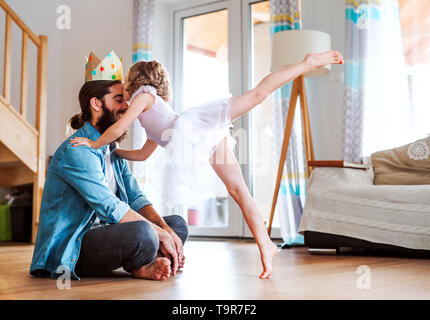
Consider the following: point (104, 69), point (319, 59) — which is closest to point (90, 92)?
point (104, 69)

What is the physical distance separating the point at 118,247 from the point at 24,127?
2544mm

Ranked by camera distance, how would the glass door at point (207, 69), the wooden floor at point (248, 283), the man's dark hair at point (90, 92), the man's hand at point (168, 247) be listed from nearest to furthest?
the wooden floor at point (248, 283)
the man's hand at point (168, 247)
the man's dark hair at point (90, 92)
the glass door at point (207, 69)

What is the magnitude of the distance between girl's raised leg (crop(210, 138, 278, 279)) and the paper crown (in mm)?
554

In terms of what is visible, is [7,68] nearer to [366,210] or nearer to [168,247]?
[168,247]

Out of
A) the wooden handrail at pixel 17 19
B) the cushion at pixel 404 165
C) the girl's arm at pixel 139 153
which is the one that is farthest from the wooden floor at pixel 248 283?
the wooden handrail at pixel 17 19

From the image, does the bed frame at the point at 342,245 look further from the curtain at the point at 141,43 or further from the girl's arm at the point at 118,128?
the curtain at the point at 141,43

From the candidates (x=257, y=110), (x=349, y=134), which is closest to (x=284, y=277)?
(x=349, y=134)

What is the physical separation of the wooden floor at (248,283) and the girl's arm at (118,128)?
51 centimetres

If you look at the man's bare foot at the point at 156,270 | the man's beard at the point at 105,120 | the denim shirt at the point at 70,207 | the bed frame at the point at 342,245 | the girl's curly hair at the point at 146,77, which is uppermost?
the girl's curly hair at the point at 146,77

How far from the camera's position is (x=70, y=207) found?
5.75ft

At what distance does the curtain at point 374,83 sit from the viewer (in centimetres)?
352

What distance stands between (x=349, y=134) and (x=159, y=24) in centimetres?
238
